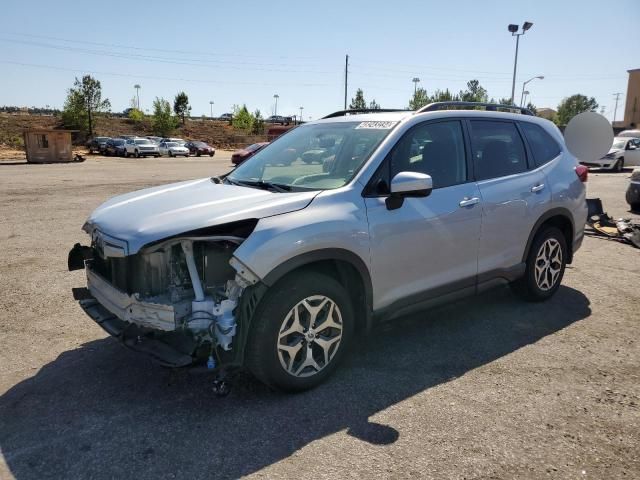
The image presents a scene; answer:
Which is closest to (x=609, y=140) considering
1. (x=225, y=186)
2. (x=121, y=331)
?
(x=225, y=186)

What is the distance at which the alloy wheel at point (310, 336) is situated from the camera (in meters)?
3.28

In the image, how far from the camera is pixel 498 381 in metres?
3.65

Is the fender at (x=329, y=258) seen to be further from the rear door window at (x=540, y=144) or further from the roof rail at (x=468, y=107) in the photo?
the rear door window at (x=540, y=144)

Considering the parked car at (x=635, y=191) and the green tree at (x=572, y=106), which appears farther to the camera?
the green tree at (x=572, y=106)

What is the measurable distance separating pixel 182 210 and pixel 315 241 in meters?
0.88

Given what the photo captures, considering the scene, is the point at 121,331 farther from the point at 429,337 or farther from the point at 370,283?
the point at 429,337

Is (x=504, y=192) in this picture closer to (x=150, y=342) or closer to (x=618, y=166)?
(x=150, y=342)

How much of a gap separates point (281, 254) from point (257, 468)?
3.83ft

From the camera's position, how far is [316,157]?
4.19m

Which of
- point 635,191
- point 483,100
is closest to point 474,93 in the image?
point 483,100

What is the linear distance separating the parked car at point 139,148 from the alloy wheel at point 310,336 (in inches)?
1726

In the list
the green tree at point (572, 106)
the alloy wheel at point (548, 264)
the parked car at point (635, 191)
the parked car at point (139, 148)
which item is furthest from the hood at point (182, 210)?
the green tree at point (572, 106)

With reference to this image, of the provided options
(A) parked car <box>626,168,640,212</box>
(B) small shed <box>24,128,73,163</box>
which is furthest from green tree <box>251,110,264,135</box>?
(A) parked car <box>626,168,640,212</box>

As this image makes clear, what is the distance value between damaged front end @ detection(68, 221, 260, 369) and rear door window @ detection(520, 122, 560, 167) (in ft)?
10.3
